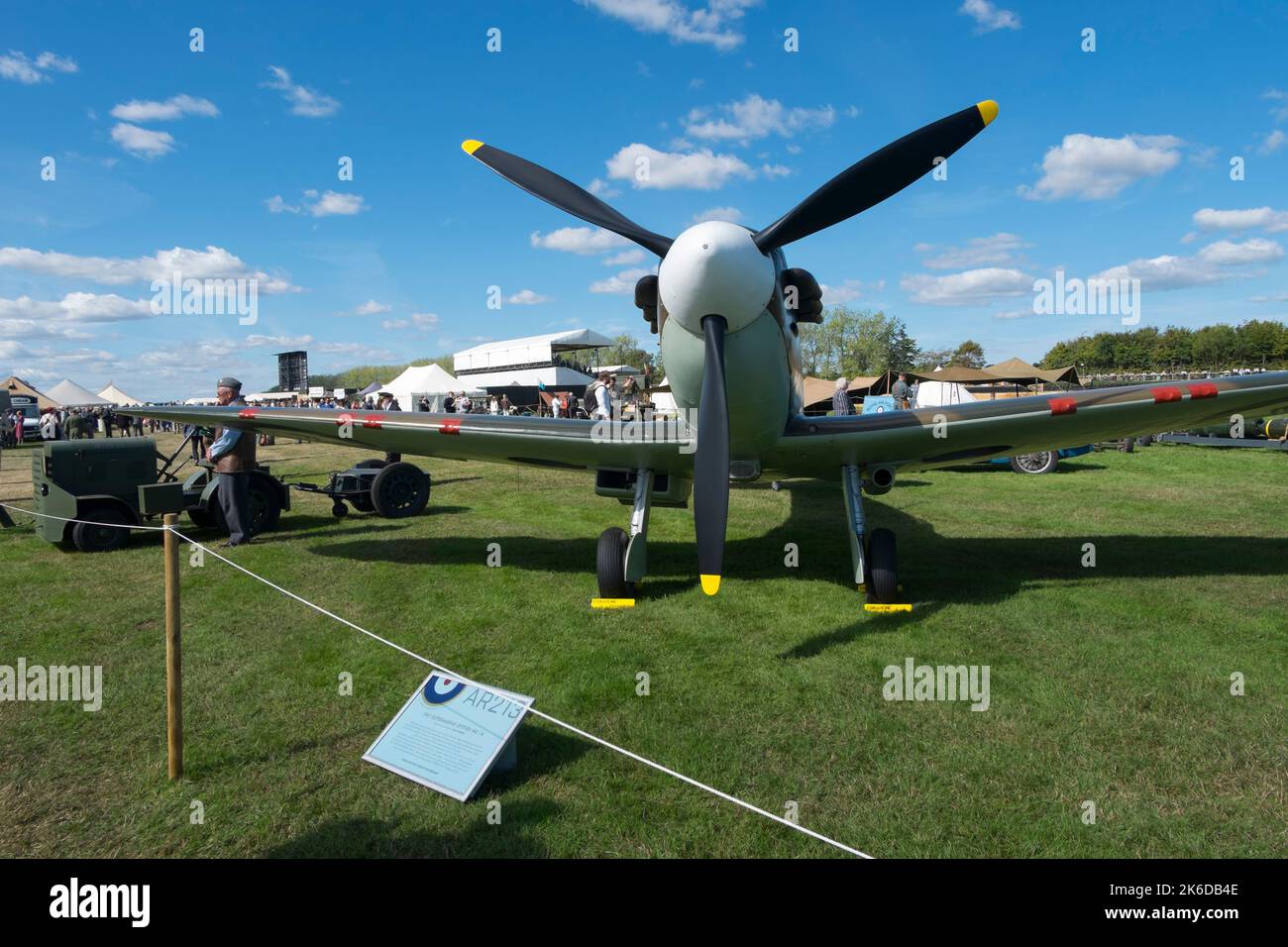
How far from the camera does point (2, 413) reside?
43.6m

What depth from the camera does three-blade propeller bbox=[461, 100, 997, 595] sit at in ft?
17.8

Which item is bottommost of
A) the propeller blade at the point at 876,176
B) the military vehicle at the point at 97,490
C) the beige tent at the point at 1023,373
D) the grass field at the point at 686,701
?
the grass field at the point at 686,701

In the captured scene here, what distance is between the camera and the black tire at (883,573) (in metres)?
6.65

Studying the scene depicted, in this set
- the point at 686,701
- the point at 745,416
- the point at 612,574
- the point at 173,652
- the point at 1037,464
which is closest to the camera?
the point at 173,652

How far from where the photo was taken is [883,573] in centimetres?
667

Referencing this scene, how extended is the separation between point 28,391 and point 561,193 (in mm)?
72880

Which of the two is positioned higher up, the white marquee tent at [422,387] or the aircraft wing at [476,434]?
the white marquee tent at [422,387]

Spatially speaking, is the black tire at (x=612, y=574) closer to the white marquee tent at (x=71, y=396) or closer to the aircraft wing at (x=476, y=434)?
the aircraft wing at (x=476, y=434)

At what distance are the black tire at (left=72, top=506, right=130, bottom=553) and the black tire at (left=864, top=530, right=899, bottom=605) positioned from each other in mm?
9627

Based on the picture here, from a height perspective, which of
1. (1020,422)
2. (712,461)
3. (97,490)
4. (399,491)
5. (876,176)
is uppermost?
(876,176)

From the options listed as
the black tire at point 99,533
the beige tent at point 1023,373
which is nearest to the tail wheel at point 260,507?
the black tire at point 99,533

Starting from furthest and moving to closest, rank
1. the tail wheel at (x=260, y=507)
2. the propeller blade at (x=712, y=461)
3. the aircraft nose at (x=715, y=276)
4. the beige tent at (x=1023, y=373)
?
the beige tent at (x=1023, y=373) → the tail wheel at (x=260, y=507) → the aircraft nose at (x=715, y=276) → the propeller blade at (x=712, y=461)

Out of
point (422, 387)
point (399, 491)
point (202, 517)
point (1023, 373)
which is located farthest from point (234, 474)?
point (1023, 373)

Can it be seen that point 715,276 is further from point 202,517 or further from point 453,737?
point 202,517
